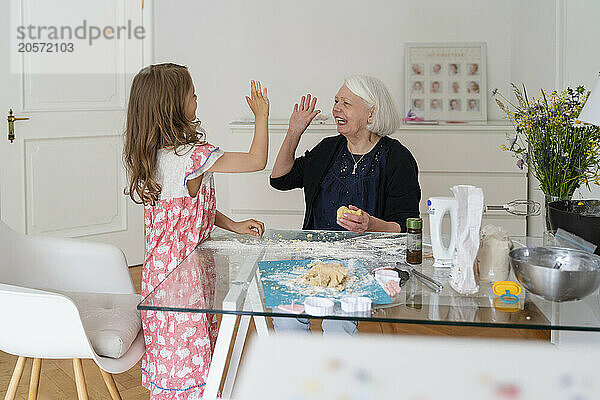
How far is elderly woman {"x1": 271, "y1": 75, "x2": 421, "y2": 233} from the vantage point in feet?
9.87

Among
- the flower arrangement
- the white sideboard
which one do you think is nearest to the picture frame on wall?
the white sideboard

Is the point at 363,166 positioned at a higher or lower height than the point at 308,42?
lower

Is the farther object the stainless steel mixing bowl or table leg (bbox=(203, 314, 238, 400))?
table leg (bbox=(203, 314, 238, 400))

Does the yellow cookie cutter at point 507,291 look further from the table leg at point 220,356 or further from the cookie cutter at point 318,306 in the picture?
the table leg at point 220,356

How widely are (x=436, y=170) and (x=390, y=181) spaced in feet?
5.70

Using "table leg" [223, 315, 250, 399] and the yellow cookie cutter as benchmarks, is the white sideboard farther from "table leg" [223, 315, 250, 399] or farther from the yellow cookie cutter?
the yellow cookie cutter

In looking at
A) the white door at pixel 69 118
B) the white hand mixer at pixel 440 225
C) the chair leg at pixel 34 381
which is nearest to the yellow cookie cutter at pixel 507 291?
the white hand mixer at pixel 440 225

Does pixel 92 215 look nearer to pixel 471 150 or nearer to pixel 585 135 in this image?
pixel 471 150

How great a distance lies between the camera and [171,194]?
2373 mm

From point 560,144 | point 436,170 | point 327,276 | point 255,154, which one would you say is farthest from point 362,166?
point 436,170

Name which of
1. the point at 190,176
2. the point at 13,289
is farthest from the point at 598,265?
the point at 13,289

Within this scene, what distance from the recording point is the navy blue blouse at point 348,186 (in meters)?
3.01

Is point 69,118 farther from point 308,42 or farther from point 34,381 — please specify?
point 34,381

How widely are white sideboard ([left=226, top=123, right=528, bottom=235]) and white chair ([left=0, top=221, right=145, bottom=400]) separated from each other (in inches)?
87.6
